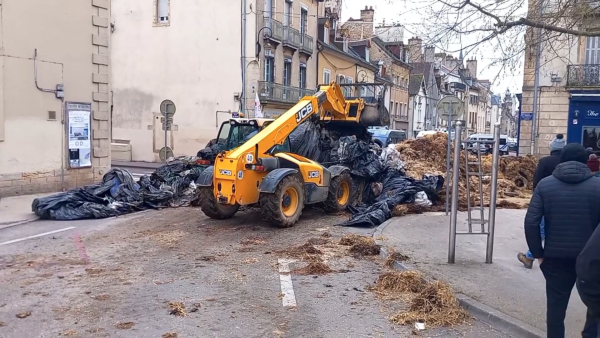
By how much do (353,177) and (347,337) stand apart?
27.8 feet

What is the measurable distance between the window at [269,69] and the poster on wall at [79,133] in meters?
14.1

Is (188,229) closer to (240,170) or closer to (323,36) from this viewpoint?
(240,170)

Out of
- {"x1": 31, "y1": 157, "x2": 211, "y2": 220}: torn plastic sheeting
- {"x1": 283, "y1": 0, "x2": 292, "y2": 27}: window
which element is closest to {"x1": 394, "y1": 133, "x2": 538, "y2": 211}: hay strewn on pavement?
{"x1": 31, "y1": 157, "x2": 211, "y2": 220}: torn plastic sheeting

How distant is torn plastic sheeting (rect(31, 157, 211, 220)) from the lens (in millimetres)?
11664

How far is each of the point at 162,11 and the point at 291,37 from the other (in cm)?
689

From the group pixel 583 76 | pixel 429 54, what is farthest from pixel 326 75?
pixel 429 54

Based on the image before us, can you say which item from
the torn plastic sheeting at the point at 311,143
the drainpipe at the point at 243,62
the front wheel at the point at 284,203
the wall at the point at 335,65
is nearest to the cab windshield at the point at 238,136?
the torn plastic sheeting at the point at 311,143

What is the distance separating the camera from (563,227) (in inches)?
175

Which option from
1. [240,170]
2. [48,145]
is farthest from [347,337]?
[48,145]

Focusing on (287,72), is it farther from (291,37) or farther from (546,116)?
(546,116)

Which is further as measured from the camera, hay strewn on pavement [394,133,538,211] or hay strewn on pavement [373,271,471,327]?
hay strewn on pavement [394,133,538,211]

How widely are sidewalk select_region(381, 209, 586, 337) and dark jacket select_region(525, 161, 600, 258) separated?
134 centimetres

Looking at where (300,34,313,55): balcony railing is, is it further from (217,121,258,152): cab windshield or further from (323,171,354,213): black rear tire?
(217,121,258,152): cab windshield

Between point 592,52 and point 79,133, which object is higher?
point 592,52
